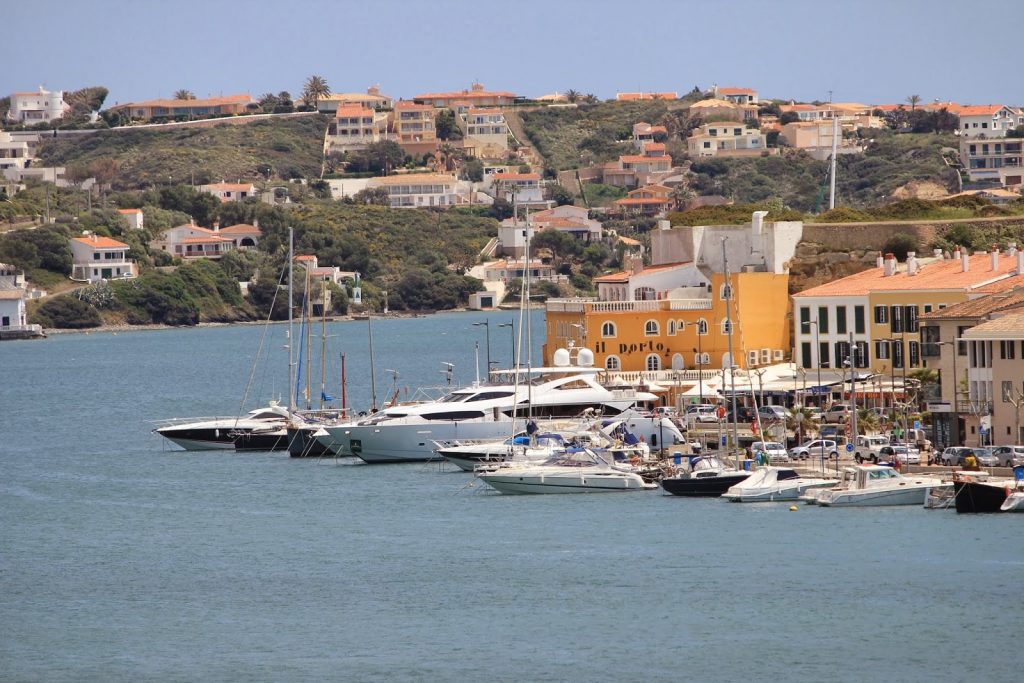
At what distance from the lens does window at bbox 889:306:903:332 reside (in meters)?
53.8

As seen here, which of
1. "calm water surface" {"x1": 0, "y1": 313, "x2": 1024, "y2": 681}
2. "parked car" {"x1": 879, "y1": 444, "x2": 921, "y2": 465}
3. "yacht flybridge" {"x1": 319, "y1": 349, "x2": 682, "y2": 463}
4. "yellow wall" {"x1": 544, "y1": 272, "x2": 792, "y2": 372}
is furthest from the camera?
"yellow wall" {"x1": 544, "y1": 272, "x2": 792, "y2": 372}

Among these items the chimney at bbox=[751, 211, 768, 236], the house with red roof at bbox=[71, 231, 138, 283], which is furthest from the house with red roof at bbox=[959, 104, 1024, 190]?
the chimney at bbox=[751, 211, 768, 236]

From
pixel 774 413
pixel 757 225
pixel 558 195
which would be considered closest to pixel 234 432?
pixel 757 225

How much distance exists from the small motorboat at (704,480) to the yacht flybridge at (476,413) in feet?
22.6

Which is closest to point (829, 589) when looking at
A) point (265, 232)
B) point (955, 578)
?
point (955, 578)

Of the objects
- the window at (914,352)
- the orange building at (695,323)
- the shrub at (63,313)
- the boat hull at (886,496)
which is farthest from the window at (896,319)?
the shrub at (63,313)

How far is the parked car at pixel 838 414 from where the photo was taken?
49.3 metres

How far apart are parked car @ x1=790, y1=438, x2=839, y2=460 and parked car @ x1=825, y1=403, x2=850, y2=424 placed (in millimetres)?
2793

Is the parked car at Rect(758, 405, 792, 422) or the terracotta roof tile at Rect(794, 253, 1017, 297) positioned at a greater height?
the terracotta roof tile at Rect(794, 253, 1017, 297)

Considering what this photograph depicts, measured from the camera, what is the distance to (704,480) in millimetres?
43656

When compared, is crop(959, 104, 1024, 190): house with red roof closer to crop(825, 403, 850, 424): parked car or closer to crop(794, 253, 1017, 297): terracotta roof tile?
crop(794, 253, 1017, 297): terracotta roof tile

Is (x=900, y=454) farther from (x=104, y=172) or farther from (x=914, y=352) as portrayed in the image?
(x=104, y=172)

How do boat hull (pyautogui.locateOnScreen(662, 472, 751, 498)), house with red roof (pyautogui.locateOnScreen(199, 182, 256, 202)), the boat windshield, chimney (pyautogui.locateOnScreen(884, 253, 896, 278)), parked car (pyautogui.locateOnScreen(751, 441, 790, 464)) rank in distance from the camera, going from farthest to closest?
house with red roof (pyautogui.locateOnScreen(199, 182, 256, 202)), chimney (pyautogui.locateOnScreen(884, 253, 896, 278)), the boat windshield, parked car (pyautogui.locateOnScreen(751, 441, 790, 464)), boat hull (pyautogui.locateOnScreen(662, 472, 751, 498))

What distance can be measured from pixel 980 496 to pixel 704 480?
6.82 meters
